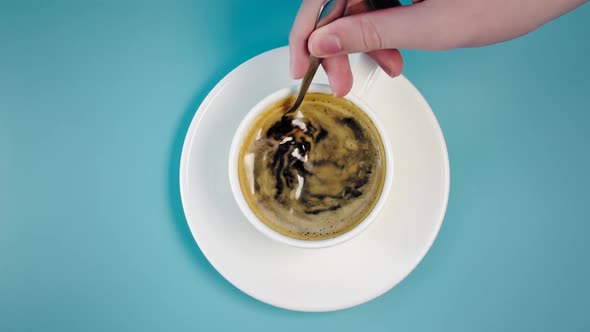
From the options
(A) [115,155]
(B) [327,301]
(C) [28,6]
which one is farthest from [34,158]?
(B) [327,301]

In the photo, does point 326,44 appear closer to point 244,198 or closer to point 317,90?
point 317,90

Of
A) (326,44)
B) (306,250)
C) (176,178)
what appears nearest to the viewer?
(326,44)

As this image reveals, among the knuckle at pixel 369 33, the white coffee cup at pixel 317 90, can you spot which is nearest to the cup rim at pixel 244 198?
the white coffee cup at pixel 317 90

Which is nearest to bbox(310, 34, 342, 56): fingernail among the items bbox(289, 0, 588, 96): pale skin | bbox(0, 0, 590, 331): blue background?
bbox(289, 0, 588, 96): pale skin

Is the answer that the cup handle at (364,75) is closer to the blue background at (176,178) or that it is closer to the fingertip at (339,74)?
the fingertip at (339,74)

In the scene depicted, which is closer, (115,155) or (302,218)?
(302,218)

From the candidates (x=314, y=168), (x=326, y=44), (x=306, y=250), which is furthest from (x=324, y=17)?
(x=306, y=250)

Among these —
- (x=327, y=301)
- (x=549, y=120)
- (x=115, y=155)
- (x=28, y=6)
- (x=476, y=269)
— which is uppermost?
(x=28, y=6)

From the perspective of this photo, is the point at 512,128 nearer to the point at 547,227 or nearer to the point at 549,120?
the point at 549,120
